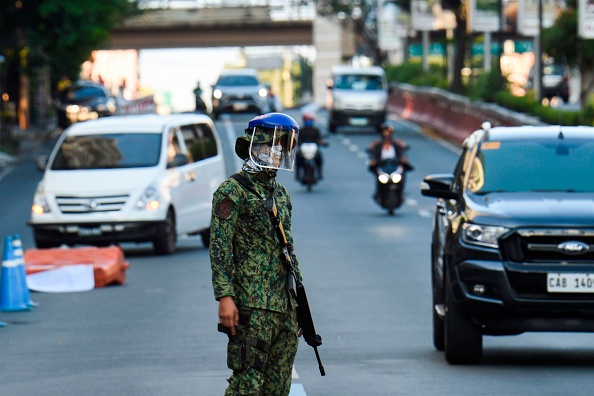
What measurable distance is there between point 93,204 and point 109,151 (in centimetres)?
116

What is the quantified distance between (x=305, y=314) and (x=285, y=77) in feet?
471

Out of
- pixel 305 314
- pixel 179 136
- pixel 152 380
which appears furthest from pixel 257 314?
pixel 179 136

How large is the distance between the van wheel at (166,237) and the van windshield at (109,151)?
0.91 meters

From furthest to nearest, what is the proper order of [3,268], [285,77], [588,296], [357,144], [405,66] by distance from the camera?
1. [285,77]
2. [405,66]
3. [357,144]
4. [3,268]
5. [588,296]

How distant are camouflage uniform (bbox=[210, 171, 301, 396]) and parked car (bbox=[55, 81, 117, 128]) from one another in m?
53.9

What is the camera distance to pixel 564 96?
8131 centimetres

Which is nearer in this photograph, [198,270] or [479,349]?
[479,349]

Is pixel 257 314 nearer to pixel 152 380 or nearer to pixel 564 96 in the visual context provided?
pixel 152 380

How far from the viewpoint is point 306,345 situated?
1427cm

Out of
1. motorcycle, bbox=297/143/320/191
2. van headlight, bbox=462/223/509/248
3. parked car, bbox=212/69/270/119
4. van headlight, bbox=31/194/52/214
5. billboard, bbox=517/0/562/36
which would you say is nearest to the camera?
van headlight, bbox=462/223/509/248

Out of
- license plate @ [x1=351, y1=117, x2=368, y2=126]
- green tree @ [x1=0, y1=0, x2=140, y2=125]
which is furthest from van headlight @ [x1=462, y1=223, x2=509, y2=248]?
license plate @ [x1=351, y1=117, x2=368, y2=126]

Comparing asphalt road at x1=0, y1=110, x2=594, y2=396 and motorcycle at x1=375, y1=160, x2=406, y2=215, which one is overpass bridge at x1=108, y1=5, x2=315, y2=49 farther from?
asphalt road at x1=0, y1=110, x2=594, y2=396

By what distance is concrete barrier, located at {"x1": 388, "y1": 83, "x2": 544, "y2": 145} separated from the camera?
4247cm

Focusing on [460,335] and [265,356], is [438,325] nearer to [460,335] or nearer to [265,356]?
[460,335]
